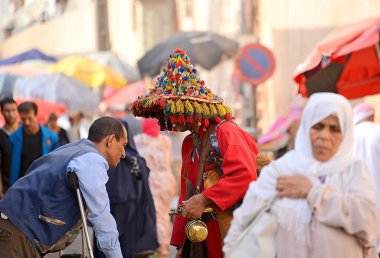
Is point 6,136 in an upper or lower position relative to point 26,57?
lower

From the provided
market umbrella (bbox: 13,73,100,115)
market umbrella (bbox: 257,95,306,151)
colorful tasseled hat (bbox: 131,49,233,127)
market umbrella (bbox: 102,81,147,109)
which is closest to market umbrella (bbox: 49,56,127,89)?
market umbrella (bbox: 102,81,147,109)

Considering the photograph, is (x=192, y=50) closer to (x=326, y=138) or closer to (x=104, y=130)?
(x=104, y=130)

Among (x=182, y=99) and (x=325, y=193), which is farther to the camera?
(x=182, y=99)

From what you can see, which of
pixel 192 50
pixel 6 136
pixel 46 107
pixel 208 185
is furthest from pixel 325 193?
pixel 46 107

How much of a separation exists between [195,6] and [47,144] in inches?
600

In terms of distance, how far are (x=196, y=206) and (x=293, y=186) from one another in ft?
4.46

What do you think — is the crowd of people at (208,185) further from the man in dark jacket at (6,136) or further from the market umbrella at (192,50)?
the market umbrella at (192,50)

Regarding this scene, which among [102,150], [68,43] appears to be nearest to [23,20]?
[68,43]

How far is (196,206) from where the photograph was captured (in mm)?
5664

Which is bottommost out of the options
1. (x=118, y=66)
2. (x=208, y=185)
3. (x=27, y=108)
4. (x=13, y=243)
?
(x=13, y=243)

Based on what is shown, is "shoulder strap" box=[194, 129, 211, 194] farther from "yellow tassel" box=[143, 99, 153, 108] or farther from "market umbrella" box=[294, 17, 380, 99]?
"market umbrella" box=[294, 17, 380, 99]

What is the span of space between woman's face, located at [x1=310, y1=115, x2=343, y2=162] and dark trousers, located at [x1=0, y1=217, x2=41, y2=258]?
2.22m

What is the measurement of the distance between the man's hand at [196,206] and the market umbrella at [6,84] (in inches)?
412

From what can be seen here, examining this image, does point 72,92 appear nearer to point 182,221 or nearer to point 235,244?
point 182,221
